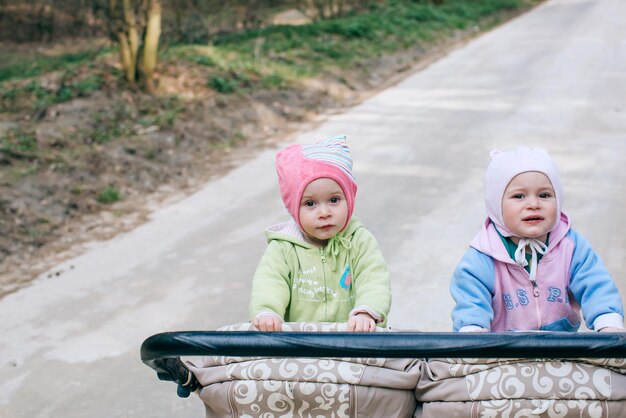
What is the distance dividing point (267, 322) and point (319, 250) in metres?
0.44

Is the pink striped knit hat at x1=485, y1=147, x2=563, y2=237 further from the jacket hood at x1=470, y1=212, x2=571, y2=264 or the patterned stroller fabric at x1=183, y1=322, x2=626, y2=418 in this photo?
the patterned stroller fabric at x1=183, y1=322, x2=626, y2=418

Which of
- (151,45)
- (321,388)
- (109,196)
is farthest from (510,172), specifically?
(151,45)

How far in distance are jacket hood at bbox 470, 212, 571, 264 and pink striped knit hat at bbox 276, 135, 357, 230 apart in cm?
46

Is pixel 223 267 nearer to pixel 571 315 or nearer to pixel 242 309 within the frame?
pixel 242 309

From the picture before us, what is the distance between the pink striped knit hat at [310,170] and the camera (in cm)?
280

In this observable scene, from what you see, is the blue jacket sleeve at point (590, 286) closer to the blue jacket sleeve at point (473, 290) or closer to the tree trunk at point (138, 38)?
the blue jacket sleeve at point (473, 290)

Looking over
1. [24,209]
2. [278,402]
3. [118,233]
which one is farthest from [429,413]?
[24,209]

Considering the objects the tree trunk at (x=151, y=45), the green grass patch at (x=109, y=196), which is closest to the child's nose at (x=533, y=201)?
the green grass patch at (x=109, y=196)

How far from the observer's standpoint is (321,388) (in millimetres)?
2168

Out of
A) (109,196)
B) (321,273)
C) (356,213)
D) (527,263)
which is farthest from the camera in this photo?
(109,196)

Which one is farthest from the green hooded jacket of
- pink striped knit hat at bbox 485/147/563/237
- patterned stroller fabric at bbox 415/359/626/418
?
patterned stroller fabric at bbox 415/359/626/418

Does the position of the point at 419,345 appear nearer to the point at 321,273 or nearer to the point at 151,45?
the point at 321,273

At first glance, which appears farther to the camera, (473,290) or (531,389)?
(473,290)

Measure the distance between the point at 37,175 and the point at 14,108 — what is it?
2.23 metres
